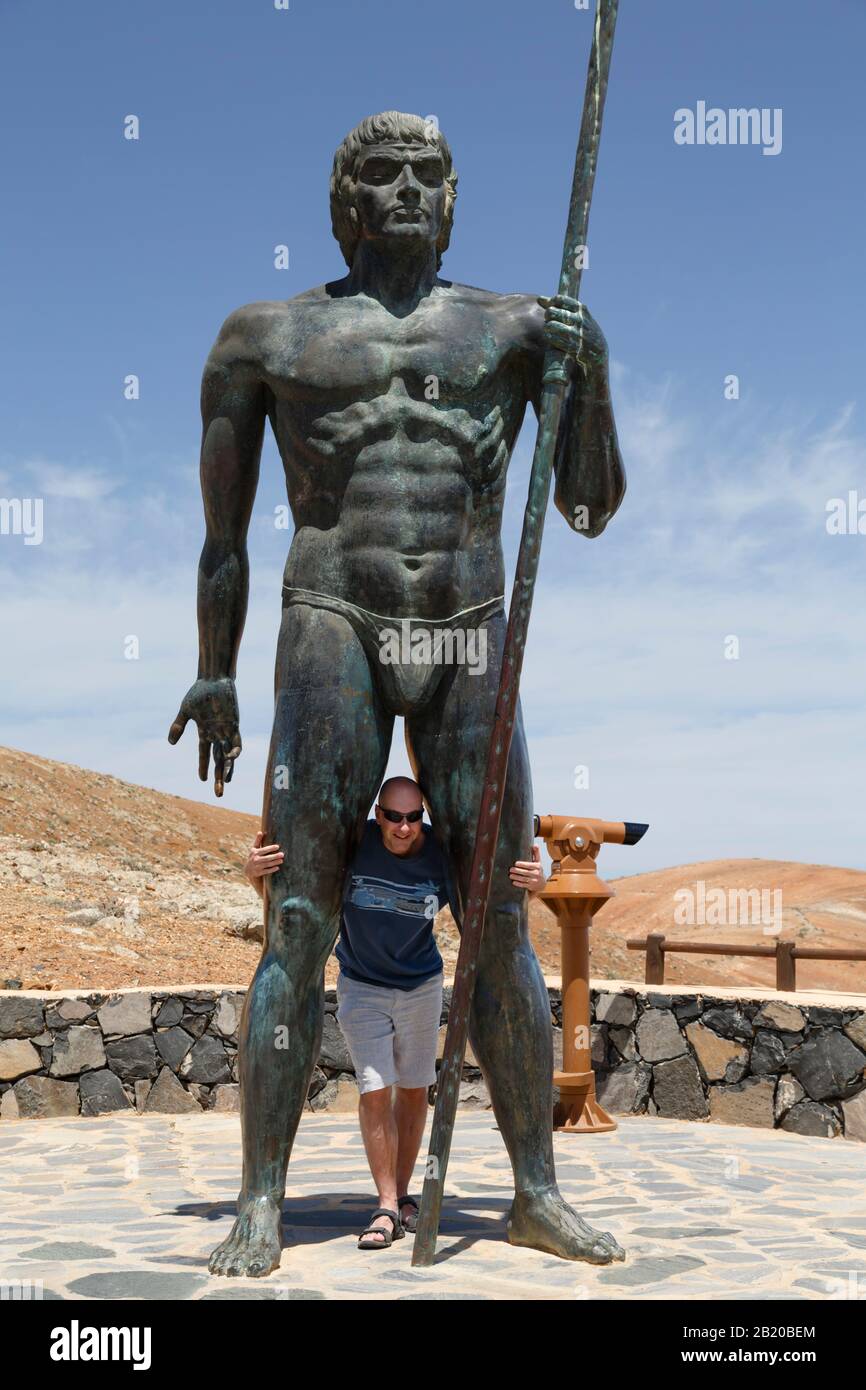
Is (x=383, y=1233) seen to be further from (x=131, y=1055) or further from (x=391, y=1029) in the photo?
(x=131, y=1055)

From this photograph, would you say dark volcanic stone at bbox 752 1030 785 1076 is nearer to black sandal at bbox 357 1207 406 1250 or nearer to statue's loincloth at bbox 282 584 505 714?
black sandal at bbox 357 1207 406 1250

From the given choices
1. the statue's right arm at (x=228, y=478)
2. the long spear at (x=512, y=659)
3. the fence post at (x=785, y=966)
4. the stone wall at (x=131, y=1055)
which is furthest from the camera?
the fence post at (x=785, y=966)

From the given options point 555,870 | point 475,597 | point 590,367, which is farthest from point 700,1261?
point 555,870

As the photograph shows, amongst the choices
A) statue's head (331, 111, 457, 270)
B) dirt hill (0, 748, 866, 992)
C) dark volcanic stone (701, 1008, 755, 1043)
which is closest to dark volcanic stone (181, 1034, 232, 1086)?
dark volcanic stone (701, 1008, 755, 1043)

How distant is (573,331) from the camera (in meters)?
3.92

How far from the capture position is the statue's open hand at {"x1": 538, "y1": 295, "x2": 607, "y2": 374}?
3916 mm

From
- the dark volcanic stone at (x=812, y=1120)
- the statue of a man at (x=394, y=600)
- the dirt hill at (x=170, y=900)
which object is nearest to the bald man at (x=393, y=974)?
the statue of a man at (x=394, y=600)

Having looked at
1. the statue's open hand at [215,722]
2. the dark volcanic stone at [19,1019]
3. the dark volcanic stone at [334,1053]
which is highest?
the statue's open hand at [215,722]

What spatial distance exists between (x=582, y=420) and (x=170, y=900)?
1527cm

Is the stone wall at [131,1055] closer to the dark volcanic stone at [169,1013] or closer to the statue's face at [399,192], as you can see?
the dark volcanic stone at [169,1013]

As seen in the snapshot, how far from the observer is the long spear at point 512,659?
362 centimetres

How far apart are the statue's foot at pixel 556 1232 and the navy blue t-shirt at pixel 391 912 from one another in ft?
2.33

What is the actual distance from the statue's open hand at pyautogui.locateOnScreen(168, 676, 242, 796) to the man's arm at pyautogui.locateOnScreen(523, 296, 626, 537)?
3.69ft

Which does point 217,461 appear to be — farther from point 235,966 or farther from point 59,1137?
point 235,966
